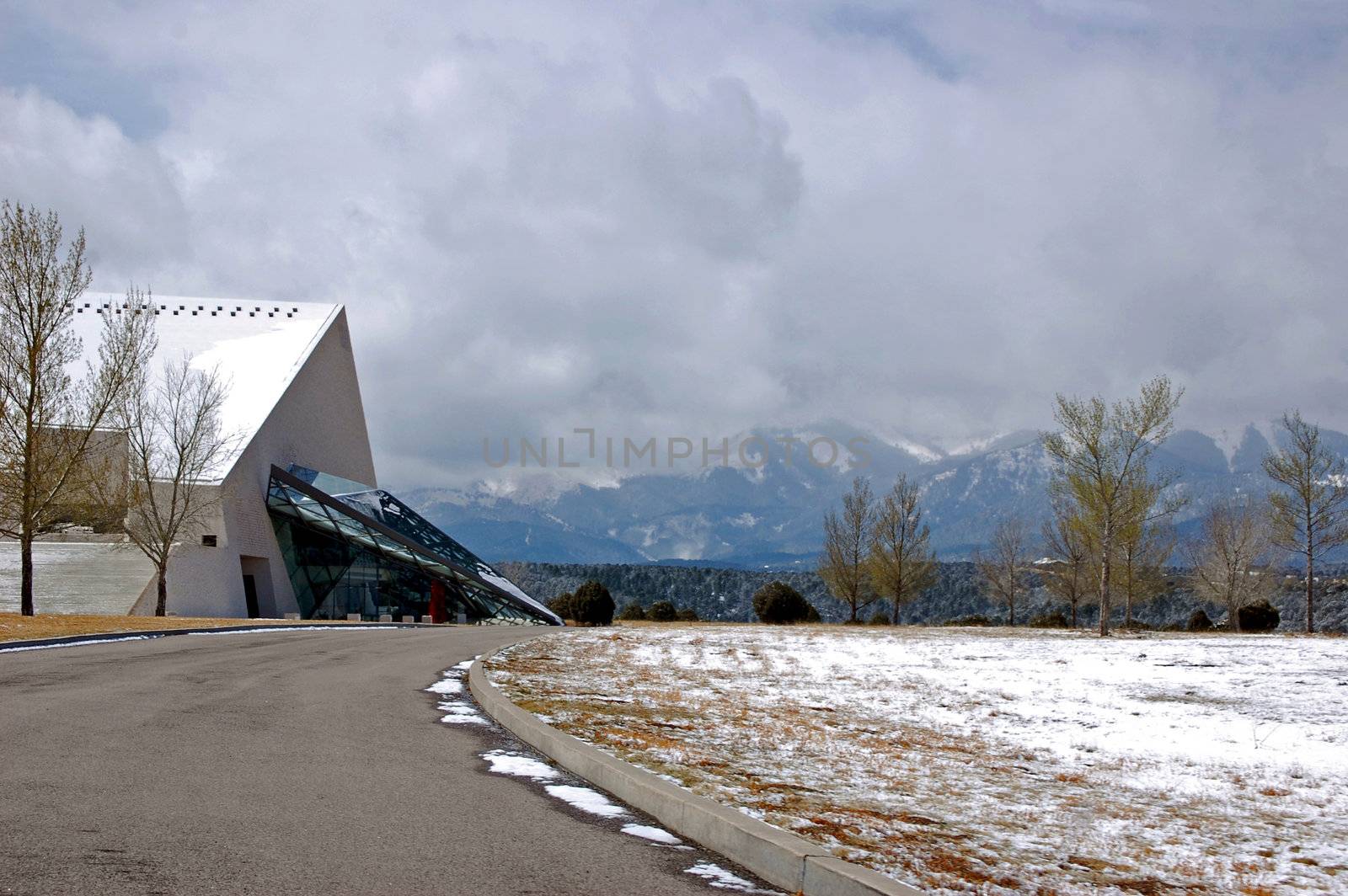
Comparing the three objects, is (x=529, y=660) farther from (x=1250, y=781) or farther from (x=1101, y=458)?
(x=1101, y=458)

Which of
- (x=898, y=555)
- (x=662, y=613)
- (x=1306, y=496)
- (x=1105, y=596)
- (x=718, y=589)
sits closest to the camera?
(x=1105, y=596)

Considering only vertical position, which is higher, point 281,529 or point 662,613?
point 281,529

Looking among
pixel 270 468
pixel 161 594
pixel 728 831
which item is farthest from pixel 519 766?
pixel 270 468

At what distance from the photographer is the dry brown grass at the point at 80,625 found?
19.2 metres

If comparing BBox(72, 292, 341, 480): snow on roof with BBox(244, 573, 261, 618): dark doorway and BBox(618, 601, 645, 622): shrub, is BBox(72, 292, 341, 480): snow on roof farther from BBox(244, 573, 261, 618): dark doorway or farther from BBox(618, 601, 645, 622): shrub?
BBox(618, 601, 645, 622): shrub

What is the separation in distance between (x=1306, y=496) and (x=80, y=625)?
3559 centimetres

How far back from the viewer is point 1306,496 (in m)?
35.2

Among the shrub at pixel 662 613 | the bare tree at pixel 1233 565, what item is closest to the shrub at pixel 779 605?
the shrub at pixel 662 613

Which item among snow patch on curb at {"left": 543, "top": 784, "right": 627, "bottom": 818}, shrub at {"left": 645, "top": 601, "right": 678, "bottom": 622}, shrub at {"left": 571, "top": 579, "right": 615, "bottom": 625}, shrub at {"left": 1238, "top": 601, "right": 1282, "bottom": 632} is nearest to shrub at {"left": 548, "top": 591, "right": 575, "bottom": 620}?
shrub at {"left": 571, "top": 579, "right": 615, "bottom": 625}

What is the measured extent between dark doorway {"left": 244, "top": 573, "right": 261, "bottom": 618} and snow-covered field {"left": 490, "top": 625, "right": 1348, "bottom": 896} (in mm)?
27201

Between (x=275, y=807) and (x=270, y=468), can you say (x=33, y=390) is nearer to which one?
(x=270, y=468)

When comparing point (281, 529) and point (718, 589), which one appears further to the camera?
point (718, 589)

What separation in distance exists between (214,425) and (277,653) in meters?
23.9

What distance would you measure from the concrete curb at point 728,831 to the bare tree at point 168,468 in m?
28.0
